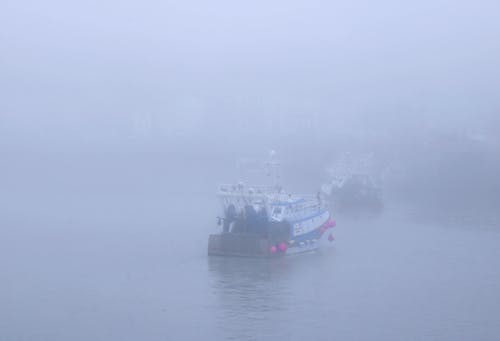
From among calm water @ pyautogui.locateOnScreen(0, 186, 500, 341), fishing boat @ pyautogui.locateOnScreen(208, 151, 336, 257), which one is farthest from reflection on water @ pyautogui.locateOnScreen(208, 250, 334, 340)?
fishing boat @ pyautogui.locateOnScreen(208, 151, 336, 257)

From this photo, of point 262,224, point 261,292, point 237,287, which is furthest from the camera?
point 262,224

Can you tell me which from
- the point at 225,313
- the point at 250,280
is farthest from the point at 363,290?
the point at 225,313

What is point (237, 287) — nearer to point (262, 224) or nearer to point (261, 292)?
point (261, 292)

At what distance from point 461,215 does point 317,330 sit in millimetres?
18461

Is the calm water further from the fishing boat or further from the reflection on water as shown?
the fishing boat

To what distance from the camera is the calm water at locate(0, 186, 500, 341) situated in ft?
34.8

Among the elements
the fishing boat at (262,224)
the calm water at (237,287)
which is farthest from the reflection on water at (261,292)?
the fishing boat at (262,224)

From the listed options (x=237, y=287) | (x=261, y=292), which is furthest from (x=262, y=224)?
(x=261, y=292)

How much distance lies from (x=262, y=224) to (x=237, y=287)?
9.82 ft

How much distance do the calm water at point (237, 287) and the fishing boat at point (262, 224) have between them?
1.14 ft

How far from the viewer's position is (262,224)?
16.4m

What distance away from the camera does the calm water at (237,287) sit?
1061 centimetres

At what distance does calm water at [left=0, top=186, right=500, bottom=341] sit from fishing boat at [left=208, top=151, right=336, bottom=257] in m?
0.35

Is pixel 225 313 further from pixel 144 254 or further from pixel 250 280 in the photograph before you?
pixel 144 254
